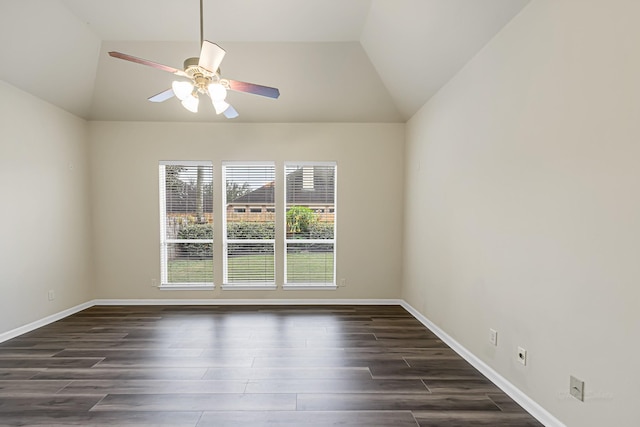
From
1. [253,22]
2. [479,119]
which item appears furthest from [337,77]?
[479,119]

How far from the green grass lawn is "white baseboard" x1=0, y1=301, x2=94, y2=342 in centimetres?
121

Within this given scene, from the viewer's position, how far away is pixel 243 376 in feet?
7.80

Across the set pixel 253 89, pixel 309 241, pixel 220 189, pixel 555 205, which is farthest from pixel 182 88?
pixel 309 241

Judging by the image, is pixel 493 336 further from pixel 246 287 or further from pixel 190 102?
pixel 246 287

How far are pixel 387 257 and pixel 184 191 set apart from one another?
334 cm

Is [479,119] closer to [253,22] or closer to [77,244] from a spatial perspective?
[253,22]

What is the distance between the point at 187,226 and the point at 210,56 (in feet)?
10.1

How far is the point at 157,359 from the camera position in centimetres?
265

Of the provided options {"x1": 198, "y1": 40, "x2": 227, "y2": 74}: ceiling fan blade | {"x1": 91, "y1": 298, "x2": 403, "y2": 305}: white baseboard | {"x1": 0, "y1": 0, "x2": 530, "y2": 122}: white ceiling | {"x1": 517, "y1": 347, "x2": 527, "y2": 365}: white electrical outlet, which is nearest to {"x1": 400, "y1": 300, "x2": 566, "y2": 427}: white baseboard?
{"x1": 517, "y1": 347, "x2": 527, "y2": 365}: white electrical outlet

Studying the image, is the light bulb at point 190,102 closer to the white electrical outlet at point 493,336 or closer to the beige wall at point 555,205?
the beige wall at point 555,205

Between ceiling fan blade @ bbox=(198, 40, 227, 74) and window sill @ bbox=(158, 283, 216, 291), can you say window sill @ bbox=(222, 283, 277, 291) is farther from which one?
ceiling fan blade @ bbox=(198, 40, 227, 74)

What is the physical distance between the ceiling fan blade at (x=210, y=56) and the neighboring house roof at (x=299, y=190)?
2.41m

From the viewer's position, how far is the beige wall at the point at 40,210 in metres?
3.05

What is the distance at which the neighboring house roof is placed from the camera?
171 inches
